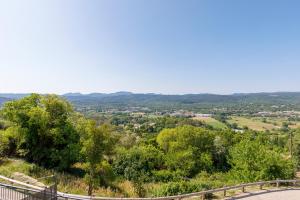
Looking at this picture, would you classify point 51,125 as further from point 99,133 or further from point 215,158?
point 215,158

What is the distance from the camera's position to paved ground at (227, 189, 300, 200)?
43.2 ft

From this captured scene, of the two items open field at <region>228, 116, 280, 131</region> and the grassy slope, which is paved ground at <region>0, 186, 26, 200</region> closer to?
the grassy slope

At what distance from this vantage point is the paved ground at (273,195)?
1317 centimetres

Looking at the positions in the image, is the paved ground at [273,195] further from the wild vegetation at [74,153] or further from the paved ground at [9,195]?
the paved ground at [9,195]

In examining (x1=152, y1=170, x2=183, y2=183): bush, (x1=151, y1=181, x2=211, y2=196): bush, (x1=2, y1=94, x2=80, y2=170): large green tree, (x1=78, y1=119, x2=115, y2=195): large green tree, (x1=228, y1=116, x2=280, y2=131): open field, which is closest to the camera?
(x1=151, y1=181, x2=211, y2=196): bush

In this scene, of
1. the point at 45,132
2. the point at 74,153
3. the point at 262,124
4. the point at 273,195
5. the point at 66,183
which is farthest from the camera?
the point at 262,124

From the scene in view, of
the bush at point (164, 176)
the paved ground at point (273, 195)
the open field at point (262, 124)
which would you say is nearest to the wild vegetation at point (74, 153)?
the paved ground at point (273, 195)

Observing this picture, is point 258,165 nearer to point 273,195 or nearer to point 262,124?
point 273,195

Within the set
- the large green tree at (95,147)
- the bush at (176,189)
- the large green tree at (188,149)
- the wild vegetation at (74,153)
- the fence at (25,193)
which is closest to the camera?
the fence at (25,193)

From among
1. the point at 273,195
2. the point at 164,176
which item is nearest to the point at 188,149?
the point at 164,176

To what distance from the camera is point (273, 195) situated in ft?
45.8

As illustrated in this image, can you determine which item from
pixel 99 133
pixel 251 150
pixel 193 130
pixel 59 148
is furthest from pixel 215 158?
pixel 99 133

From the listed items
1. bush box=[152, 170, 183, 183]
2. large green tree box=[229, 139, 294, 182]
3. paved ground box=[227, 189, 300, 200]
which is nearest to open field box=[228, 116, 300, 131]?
bush box=[152, 170, 183, 183]

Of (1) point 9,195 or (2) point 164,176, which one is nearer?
(1) point 9,195
